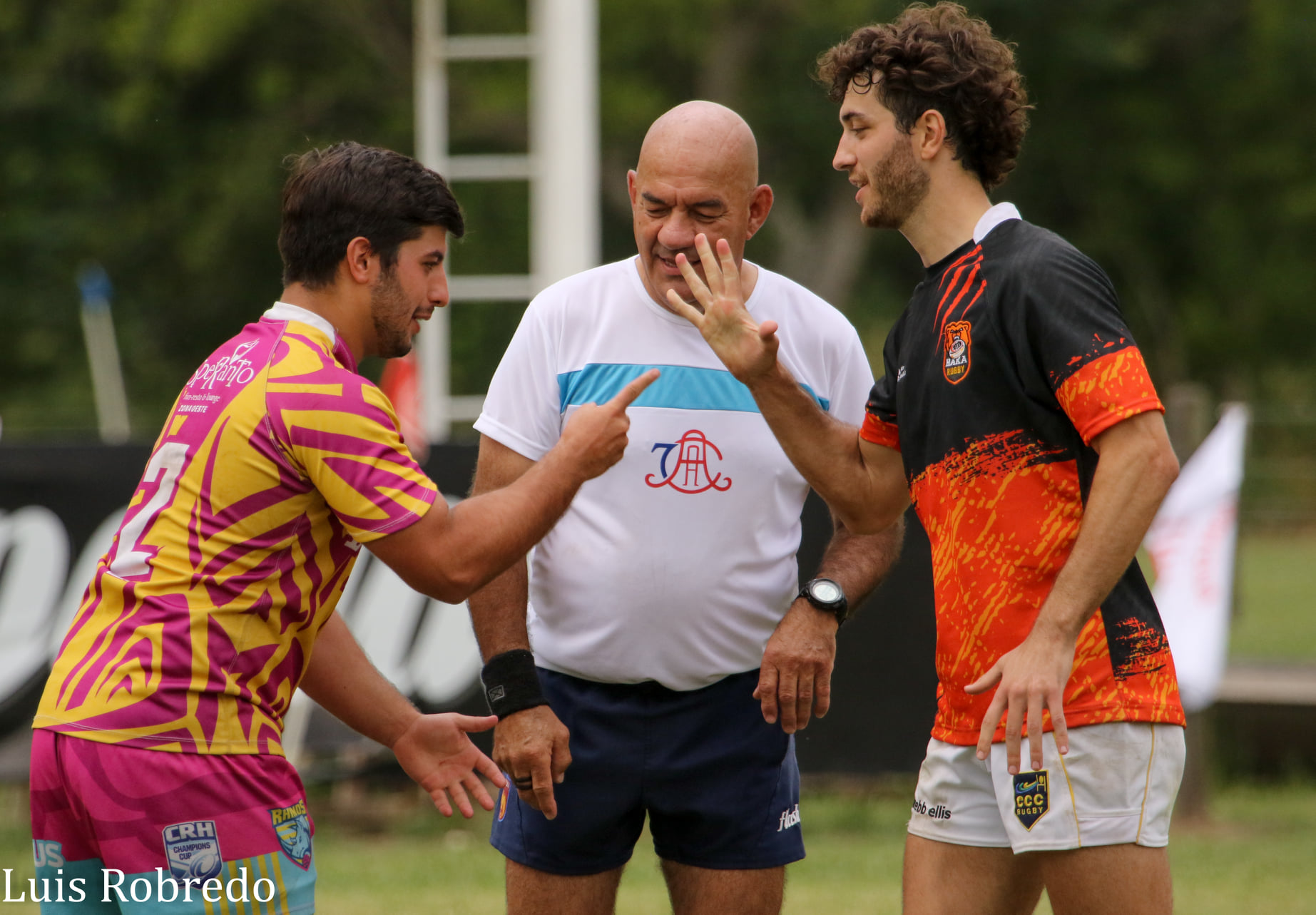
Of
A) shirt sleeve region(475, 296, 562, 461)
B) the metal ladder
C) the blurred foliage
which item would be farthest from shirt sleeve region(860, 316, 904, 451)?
the blurred foliage

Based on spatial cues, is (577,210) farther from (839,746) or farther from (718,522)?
(718,522)

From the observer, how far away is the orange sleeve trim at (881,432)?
11.2 feet

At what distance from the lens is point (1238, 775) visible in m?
8.14

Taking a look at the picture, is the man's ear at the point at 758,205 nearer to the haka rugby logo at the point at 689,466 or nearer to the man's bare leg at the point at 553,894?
the haka rugby logo at the point at 689,466

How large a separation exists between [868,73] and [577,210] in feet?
17.0

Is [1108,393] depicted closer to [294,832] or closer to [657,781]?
[657,781]

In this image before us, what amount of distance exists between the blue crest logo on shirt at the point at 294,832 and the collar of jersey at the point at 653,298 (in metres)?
1.40

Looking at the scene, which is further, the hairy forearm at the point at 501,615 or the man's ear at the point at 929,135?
the hairy forearm at the point at 501,615

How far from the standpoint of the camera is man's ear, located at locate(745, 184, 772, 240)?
360 cm

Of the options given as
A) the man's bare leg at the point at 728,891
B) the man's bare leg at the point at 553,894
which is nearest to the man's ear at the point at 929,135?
the man's bare leg at the point at 728,891

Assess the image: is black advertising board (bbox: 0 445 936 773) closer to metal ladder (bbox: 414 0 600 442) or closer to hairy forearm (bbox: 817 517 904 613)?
metal ladder (bbox: 414 0 600 442)

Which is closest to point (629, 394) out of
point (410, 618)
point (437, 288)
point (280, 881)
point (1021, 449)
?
point (437, 288)

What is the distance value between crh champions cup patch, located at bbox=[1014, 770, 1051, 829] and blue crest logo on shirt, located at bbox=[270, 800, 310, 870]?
4.59 ft

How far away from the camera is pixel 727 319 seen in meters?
3.20
